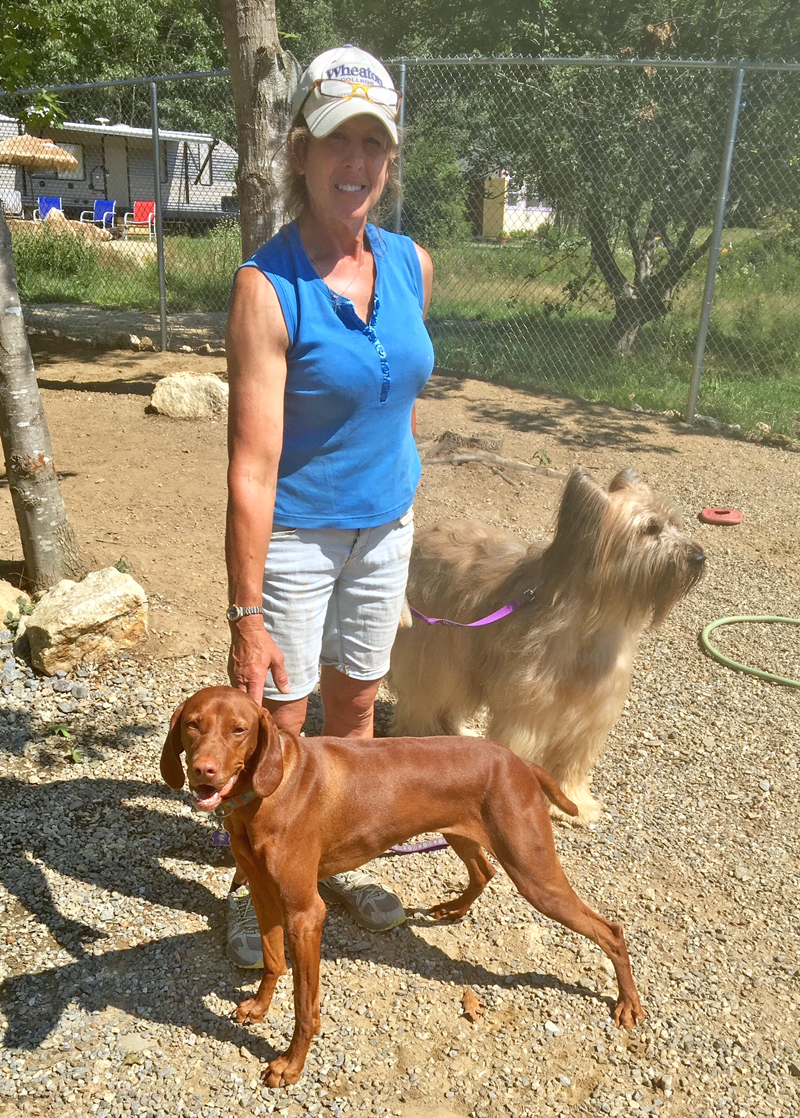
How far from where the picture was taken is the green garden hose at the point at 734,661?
4.96 metres

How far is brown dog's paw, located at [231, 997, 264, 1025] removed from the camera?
2.70 m

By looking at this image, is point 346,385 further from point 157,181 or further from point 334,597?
point 157,181

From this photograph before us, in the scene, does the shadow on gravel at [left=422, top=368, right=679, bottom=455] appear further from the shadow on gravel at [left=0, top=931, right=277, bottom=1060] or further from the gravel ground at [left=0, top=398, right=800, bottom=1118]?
the shadow on gravel at [left=0, top=931, right=277, bottom=1060]

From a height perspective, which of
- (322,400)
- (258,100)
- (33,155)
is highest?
(33,155)

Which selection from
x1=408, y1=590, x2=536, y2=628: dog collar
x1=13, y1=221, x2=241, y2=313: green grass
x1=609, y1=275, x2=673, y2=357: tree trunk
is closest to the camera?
x1=408, y1=590, x2=536, y2=628: dog collar

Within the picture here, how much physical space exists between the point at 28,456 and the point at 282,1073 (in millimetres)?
3240

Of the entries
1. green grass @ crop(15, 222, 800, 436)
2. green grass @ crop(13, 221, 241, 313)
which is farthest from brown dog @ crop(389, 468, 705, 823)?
green grass @ crop(13, 221, 241, 313)

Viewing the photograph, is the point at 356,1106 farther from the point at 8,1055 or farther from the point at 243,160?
the point at 243,160

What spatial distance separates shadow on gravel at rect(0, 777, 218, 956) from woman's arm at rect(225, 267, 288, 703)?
4.14ft

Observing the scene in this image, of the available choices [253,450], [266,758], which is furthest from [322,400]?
[266,758]

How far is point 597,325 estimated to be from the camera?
36.6 ft

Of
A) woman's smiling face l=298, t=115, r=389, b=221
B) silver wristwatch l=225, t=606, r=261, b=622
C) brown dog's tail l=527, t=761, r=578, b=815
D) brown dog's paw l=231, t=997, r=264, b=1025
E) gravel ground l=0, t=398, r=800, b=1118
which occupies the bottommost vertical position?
Result: gravel ground l=0, t=398, r=800, b=1118

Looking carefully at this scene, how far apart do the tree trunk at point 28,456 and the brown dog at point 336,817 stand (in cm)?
274

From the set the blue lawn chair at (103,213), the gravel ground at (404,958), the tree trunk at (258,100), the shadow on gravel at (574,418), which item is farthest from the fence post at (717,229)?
the blue lawn chair at (103,213)
